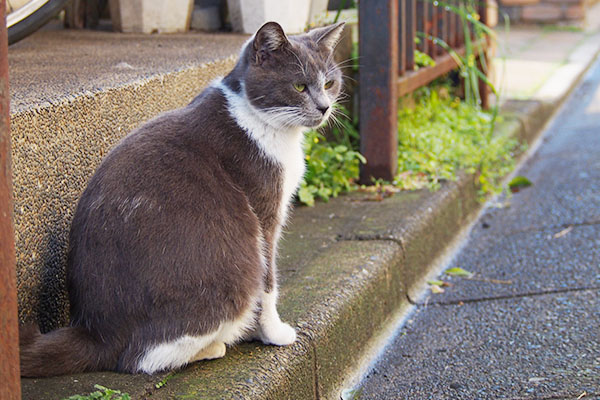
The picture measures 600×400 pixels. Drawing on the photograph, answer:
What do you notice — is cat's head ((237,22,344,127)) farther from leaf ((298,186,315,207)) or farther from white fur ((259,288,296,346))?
leaf ((298,186,315,207))

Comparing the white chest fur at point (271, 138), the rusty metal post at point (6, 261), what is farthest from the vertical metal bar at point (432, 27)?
the rusty metal post at point (6, 261)

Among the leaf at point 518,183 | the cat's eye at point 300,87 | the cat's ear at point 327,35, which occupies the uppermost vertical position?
the cat's ear at point 327,35

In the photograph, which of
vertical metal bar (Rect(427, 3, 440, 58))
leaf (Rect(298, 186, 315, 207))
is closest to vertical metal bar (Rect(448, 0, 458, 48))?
vertical metal bar (Rect(427, 3, 440, 58))

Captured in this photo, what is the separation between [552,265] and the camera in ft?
10.5

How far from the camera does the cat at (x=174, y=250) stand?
1.83 metres

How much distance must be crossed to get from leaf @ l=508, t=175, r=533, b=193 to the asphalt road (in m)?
0.13

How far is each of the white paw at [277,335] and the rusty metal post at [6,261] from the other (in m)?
0.78

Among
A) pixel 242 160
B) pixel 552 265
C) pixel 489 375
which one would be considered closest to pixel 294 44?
pixel 242 160

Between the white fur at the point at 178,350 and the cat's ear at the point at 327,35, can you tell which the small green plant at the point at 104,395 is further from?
the cat's ear at the point at 327,35

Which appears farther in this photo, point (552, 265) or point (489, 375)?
point (552, 265)

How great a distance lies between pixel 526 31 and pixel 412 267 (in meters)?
8.80

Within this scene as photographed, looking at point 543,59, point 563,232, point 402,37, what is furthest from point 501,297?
point 543,59

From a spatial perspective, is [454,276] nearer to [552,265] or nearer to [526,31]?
[552,265]

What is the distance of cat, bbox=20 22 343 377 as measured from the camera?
183 centimetres
